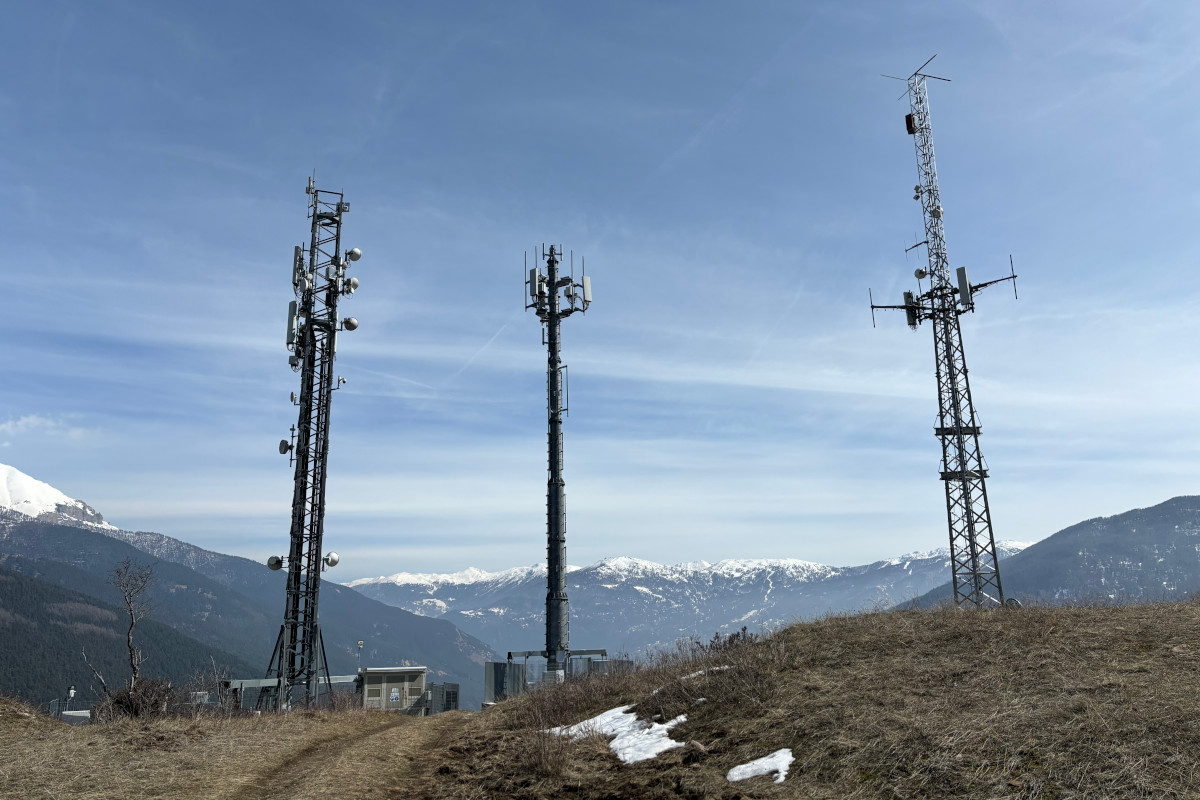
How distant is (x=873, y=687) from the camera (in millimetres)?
14242

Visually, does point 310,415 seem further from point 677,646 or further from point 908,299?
point 908,299

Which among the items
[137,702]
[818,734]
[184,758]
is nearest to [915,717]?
[818,734]

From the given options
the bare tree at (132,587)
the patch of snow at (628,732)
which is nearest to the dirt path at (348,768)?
the patch of snow at (628,732)

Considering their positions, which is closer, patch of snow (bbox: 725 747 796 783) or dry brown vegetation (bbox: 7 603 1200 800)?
dry brown vegetation (bbox: 7 603 1200 800)

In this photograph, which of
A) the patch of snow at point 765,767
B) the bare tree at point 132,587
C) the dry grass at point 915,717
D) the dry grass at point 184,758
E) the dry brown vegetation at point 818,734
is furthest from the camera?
the bare tree at point 132,587

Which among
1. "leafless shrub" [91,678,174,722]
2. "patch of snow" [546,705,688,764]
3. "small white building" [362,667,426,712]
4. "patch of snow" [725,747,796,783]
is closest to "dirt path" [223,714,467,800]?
"patch of snow" [546,705,688,764]

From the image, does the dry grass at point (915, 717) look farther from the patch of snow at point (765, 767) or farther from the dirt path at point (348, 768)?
the dirt path at point (348, 768)

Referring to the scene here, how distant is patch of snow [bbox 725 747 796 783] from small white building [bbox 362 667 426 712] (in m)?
31.4

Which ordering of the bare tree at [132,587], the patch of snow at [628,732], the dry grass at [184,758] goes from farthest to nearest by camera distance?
the bare tree at [132,587] → the dry grass at [184,758] → the patch of snow at [628,732]

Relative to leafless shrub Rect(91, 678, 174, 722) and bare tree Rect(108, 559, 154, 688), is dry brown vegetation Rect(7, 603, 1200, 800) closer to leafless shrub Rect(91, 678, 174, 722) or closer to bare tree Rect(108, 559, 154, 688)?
leafless shrub Rect(91, 678, 174, 722)

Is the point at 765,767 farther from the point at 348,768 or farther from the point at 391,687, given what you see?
the point at 391,687

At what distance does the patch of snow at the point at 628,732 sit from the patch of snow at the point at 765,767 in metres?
2.11

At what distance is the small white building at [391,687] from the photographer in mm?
40250

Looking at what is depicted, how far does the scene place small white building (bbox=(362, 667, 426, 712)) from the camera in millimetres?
40250
